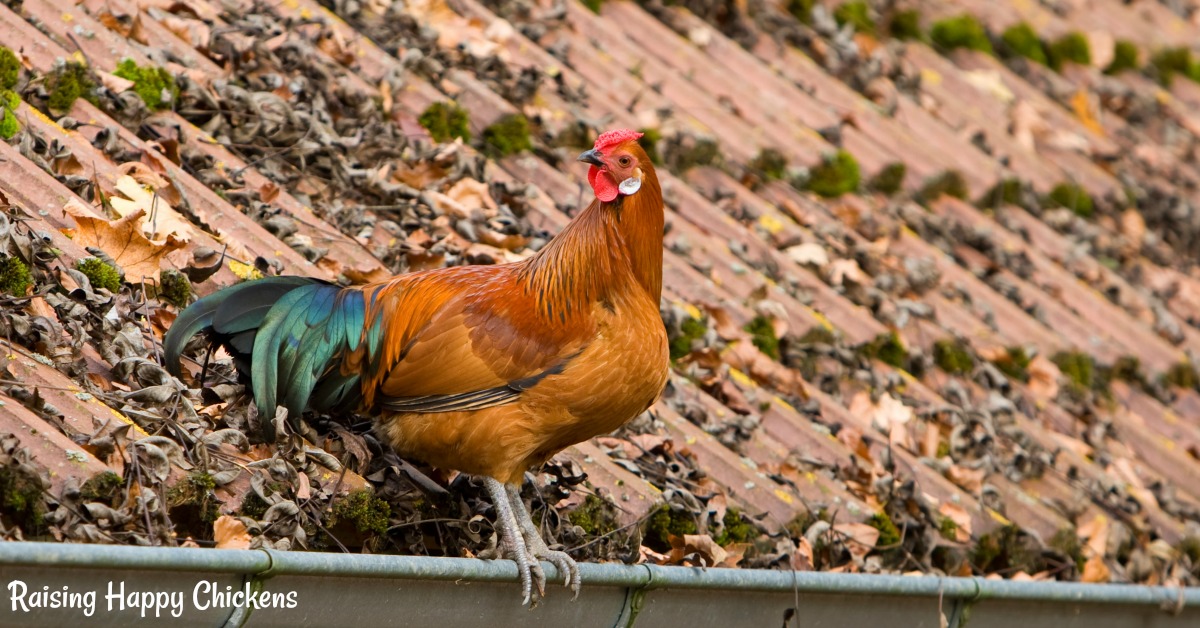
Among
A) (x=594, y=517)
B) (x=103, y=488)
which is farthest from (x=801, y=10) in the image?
(x=103, y=488)

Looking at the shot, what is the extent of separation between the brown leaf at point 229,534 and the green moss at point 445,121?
211 cm

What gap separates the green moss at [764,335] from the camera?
15.6 feet

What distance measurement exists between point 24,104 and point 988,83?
17.2 feet

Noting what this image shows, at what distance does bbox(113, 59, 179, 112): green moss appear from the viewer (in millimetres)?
4086

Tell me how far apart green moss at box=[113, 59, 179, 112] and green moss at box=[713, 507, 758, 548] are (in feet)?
6.79

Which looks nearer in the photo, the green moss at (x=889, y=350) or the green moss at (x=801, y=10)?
the green moss at (x=889, y=350)

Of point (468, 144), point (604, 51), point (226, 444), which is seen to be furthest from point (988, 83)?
point (226, 444)

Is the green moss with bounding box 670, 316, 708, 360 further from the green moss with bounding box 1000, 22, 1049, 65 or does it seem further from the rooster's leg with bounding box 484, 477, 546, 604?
the green moss with bounding box 1000, 22, 1049, 65

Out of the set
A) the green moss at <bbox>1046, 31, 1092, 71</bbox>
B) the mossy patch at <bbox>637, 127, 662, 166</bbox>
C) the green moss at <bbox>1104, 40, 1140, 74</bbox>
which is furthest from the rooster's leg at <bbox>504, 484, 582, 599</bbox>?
the green moss at <bbox>1104, 40, 1140, 74</bbox>

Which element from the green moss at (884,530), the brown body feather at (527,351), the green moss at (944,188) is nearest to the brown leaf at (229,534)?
the brown body feather at (527,351)

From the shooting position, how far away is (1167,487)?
5391mm

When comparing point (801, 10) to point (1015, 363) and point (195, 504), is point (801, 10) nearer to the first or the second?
point (1015, 363)

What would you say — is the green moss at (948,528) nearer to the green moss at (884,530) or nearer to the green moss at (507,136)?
the green moss at (884,530)

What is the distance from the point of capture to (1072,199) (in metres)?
6.96
